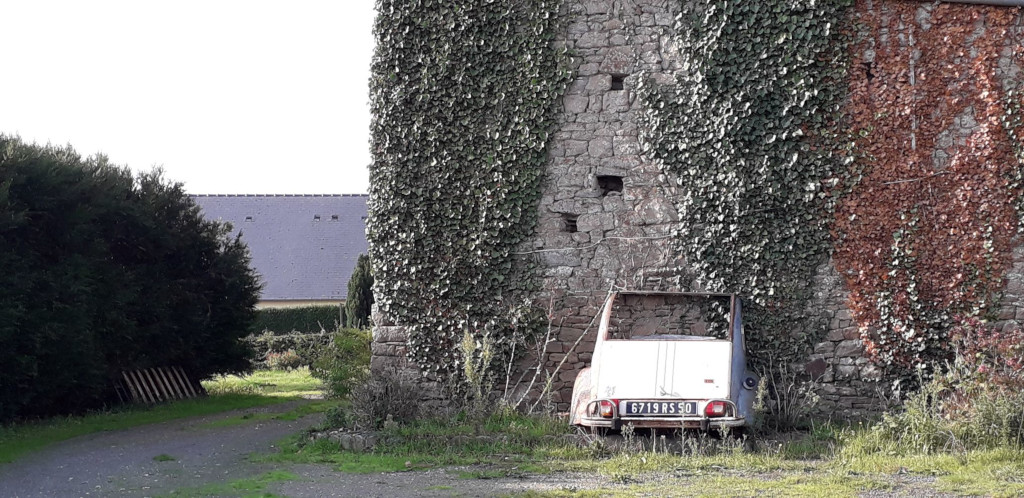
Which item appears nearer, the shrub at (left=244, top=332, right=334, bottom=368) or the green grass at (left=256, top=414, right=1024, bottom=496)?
the green grass at (left=256, top=414, right=1024, bottom=496)

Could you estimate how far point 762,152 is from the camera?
10.8m

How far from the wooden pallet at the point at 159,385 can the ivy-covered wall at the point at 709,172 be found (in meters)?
5.36

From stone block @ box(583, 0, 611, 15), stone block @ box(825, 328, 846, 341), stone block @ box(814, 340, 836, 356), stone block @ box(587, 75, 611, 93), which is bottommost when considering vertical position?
stone block @ box(814, 340, 836, 356)

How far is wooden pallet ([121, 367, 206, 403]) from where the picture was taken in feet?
49.9

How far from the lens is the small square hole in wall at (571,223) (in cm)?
1141

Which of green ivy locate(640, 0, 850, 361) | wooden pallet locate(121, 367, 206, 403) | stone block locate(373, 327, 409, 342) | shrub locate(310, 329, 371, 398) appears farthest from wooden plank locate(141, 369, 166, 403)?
green ivy locate(640, 0, 850, 361)

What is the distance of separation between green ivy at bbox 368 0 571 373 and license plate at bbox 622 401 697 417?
245cm

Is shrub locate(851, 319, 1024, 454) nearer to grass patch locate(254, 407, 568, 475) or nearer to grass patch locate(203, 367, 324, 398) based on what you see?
grass patch locate(254, 407, 568, 475)

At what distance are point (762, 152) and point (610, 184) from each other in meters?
1.66

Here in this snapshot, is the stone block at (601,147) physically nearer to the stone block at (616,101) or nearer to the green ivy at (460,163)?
the stone block at (616,101)

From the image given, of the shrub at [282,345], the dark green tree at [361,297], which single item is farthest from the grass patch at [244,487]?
the dark green tree at [361,297]

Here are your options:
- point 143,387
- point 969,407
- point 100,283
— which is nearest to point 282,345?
point 143,387

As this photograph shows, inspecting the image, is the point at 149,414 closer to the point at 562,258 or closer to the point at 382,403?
the point at 382,403

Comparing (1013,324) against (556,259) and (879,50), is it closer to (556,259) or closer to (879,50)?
(879,50)
